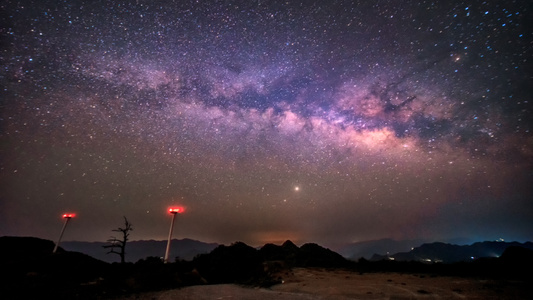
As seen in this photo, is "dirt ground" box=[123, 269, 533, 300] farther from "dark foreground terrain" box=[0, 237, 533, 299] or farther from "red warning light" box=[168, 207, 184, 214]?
"red warning light" box=[168, 207, 184, 214]

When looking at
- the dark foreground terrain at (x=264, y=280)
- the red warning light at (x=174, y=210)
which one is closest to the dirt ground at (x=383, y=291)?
the dark foreground terrain at (x=264, y=280)

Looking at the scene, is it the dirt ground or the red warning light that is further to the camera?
the red warning light

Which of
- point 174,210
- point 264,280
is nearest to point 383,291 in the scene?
point 264,280

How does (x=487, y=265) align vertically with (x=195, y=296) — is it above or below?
above

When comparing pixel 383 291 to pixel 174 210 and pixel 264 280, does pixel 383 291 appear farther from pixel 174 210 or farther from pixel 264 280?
pixel 174 210

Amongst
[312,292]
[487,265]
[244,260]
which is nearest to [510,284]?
[487,265]

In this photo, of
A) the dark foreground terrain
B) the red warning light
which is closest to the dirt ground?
the dark foreground terrain

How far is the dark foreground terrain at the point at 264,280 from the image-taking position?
39.8 feet

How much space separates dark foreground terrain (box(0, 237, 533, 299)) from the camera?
12117 millimetres

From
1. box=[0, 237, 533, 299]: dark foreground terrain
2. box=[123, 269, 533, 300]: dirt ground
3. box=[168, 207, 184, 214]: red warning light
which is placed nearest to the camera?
box=[123, 269, 533, 300]: dirt ground

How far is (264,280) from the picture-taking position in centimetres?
1730

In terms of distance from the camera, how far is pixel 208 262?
2423 centimetres

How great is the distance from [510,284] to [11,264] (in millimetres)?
43369

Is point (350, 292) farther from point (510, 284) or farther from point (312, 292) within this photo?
point (510, 284)
